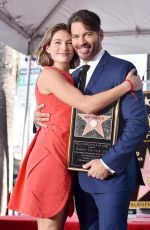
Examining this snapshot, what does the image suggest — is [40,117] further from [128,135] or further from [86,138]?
[128,135]

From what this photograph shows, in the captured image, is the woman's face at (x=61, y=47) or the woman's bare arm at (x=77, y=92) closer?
the woman's bare arm at (x=77, y=92)

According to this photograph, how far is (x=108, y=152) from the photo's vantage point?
4.87ft

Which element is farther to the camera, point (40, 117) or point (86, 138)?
point (40, 117)

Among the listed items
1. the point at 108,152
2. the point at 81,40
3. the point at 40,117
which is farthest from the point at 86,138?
the point at 81,40

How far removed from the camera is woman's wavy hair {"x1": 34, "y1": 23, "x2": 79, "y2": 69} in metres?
1.64

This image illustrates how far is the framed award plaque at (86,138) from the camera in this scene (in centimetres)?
151

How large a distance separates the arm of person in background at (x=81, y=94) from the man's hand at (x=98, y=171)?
0.56 ft

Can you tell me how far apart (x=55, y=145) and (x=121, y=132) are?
23 cm

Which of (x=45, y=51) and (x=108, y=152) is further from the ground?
(x=45, y=51)

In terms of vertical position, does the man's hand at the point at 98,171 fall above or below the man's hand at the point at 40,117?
below

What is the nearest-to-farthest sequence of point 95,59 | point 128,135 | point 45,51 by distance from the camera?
point 128,135 < point 95,59 < point 45,51

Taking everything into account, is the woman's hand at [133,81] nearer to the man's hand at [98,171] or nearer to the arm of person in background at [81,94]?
the arm of person in background at [81,94]

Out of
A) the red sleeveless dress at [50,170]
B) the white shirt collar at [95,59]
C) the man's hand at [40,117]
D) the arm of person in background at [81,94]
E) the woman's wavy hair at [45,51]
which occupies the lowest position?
the red sleeveless dress at [50,170]

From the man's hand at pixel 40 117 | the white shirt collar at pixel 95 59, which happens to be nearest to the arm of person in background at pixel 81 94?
the man's hand at pixel 40 117
